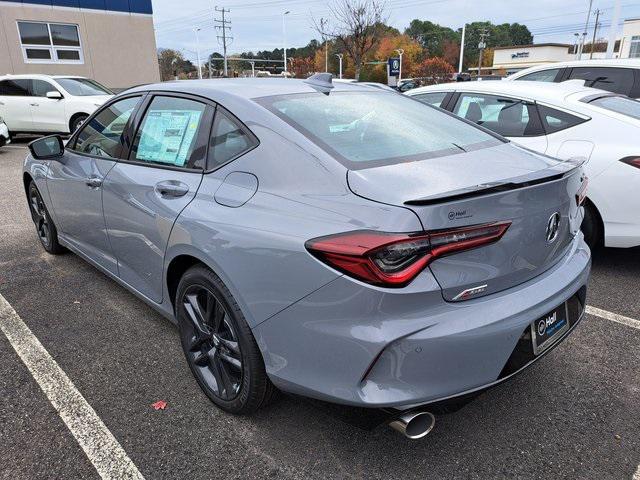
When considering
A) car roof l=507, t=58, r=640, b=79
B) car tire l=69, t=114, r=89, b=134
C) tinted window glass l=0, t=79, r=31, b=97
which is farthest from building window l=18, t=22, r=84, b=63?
car roof l=507, t=58, r=640, b=79

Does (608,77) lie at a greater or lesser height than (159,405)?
greater

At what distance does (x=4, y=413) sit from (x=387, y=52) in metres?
76.3

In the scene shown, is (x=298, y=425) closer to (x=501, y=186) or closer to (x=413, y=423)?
(x=413, y=423)

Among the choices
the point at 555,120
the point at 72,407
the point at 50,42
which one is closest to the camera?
the point at 72,407

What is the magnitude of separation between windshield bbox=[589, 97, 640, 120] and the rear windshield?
2081 millimetres

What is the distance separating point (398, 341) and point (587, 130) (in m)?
3.20

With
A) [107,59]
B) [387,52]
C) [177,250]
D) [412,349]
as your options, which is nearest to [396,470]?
[412,349]

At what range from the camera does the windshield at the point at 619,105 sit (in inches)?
166

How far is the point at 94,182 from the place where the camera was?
3.26 meters

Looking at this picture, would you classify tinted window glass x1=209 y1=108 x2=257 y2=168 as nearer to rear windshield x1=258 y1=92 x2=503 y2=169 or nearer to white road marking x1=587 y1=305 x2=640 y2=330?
rear windshield x1=258 y1=92 x2=503 y2=169

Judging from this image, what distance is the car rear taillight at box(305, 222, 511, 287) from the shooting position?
5.66 feet

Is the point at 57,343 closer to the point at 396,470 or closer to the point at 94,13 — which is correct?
the point at 396,470

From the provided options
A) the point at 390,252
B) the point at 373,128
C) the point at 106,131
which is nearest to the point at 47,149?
the point at 106,131

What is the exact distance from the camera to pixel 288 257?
6.26ft
